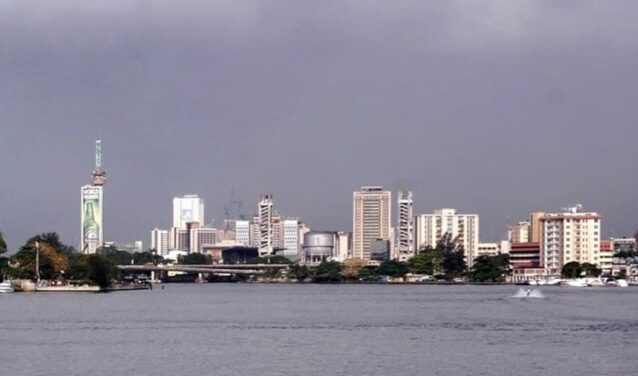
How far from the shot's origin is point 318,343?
176 ft

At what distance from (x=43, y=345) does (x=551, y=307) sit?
4644 centimetres

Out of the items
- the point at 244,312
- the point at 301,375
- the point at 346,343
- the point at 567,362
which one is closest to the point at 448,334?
the point at 346,343

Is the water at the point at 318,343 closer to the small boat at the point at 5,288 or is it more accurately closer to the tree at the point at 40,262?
the small boat at the point at 5,288

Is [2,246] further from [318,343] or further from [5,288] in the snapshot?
[318,343]

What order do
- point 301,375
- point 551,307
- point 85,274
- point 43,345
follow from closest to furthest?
point 301,375 → point 43,345 → point 551,307 → point 85,274

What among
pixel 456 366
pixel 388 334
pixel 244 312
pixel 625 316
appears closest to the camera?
pixel 456 366

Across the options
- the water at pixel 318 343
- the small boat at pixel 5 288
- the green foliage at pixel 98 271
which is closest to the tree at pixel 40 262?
the green foliage at pixel 98 271

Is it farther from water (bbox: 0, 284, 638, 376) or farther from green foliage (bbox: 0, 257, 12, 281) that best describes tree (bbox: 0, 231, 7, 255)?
water (bbox: 0, 284, 638, 376)

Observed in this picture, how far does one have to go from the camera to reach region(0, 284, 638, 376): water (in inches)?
1713

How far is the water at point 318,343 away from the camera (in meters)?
43.5

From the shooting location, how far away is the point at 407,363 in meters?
45.1

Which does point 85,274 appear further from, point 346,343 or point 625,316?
point 346,343

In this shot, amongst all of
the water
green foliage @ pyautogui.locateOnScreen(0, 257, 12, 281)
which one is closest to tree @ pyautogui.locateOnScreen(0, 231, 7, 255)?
green foliage @ pyautogui.locateOnScreen(0, 257, 12, 281)

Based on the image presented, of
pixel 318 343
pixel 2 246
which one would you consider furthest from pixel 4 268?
pixel 318 343
